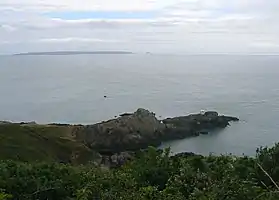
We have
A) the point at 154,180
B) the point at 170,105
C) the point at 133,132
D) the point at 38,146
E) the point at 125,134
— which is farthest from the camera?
the point at 170,105

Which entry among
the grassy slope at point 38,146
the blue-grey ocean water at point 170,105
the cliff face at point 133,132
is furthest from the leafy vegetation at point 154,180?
the blue-grey ocean water at point 170,105

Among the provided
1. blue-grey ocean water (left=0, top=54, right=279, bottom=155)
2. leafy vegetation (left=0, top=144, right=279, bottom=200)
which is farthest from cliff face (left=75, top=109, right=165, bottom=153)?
leafy vegetation (left=0, top=144, right=279, bottom=200)

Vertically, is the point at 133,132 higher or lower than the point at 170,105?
lower

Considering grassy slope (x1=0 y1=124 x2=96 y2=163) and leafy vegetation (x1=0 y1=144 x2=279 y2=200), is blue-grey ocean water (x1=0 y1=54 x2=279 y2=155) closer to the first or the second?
grassy slope (x1=0 y1=124 x2=96 y2=163)

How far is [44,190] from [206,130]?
130ft

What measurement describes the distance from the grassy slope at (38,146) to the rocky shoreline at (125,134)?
3.00ft

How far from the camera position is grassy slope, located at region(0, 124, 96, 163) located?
Answer: 34.6m

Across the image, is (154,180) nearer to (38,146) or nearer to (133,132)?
(38,146)

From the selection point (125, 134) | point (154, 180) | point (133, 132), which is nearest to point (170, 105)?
point (133, 132)

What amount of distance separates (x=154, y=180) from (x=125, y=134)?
30.6 m

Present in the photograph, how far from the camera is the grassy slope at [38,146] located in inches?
1361

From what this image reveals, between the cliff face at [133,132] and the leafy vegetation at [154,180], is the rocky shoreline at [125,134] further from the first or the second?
the leafy vegetation at [154,180]

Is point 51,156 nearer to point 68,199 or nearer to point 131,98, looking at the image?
point 68,199

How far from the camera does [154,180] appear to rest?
13469 millimetres
